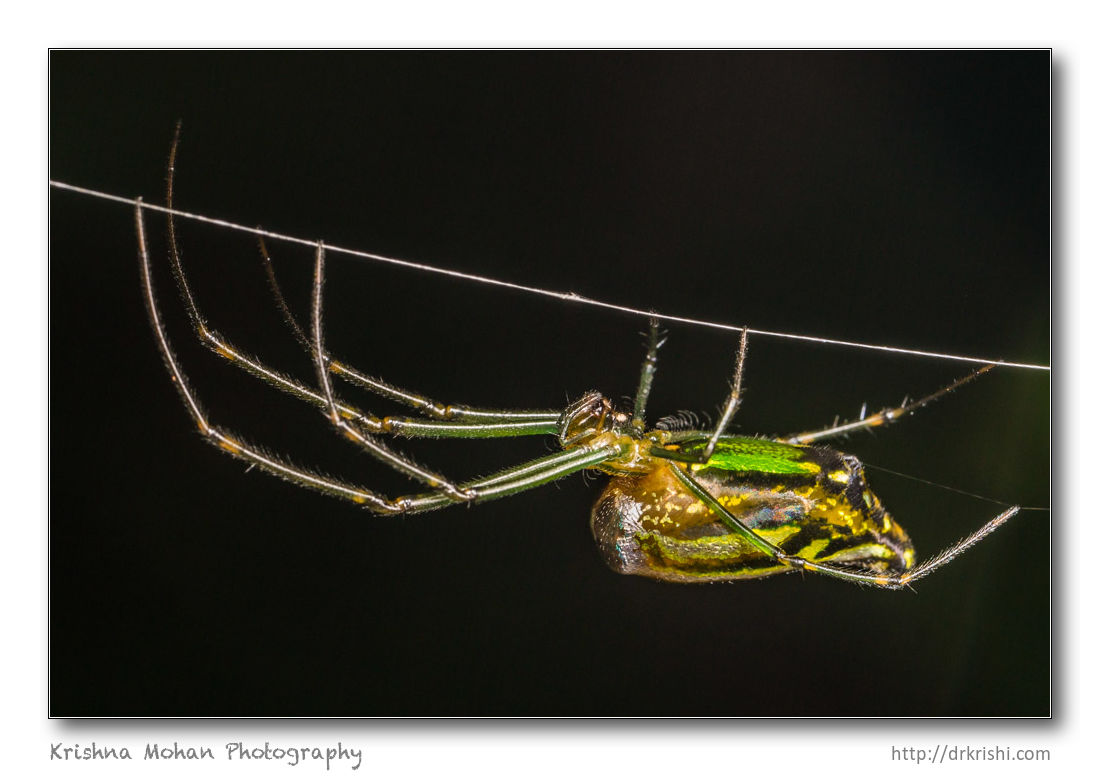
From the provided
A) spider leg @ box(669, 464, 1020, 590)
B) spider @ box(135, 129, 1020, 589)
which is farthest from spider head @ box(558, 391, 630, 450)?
spider leg @ box(669, 464, 1020, 590)

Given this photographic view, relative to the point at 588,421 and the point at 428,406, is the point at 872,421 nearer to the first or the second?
the point at 588,421

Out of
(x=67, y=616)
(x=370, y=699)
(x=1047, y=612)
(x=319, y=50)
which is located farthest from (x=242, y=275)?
(x=1047, y=612)

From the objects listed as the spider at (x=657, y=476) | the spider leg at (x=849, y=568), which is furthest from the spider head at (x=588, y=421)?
the spider leg at (x=849, y=568)

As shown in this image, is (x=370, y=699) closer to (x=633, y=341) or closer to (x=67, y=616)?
(x=67, y=616)

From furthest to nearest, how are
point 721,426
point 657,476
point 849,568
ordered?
point 657,476, point 849,568, point 721,426

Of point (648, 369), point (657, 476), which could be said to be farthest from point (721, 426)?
point (657, 476)

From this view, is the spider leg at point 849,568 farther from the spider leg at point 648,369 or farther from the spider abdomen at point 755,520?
the spider leg at point 648,369

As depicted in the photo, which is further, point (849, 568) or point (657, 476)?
point (657, 476)
